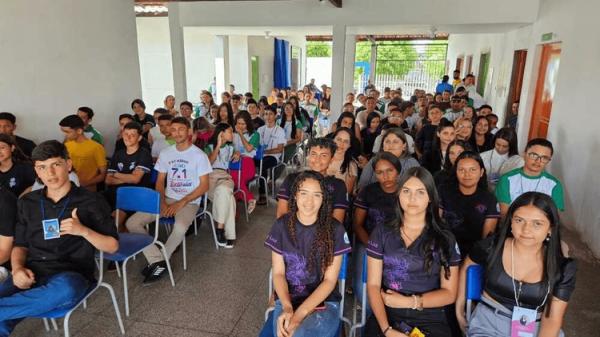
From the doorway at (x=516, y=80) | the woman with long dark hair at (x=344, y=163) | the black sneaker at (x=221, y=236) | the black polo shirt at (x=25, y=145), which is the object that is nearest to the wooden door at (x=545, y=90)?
the doorway at (x=516, y=80)

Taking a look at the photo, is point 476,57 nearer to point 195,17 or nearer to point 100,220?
point 195,17

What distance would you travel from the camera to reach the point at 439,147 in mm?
3881

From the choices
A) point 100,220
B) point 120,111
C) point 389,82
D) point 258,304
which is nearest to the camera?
point 100,220

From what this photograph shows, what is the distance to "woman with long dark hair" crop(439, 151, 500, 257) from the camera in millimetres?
2455

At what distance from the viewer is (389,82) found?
18.2 meters

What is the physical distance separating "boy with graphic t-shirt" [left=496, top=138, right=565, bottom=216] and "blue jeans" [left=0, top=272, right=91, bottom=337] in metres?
2.75

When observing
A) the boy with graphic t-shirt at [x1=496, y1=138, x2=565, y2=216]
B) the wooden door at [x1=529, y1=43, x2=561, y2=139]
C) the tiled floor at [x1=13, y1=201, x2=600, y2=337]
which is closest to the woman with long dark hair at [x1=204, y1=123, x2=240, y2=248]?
the tiled floor at [x1=13, y1=201, x2=600, y2=337]

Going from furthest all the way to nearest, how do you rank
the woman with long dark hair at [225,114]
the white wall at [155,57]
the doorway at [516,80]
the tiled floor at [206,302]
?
1. the white wall at [155,57]
2. the doorway at [516,80]
3. the woman with long dark hair at [225,114]
4. the tiled floor at [206,302]

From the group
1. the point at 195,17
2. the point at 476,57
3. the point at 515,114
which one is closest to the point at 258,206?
the point at 195,17

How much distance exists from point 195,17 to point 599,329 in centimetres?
711

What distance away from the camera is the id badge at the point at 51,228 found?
2.08m

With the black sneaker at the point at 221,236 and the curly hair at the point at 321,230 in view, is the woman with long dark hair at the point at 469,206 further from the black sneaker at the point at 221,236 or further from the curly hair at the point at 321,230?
the black sneaker at the point at 221,236

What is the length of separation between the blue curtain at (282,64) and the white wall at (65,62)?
9047 mm

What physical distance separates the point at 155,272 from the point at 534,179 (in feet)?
9.63
